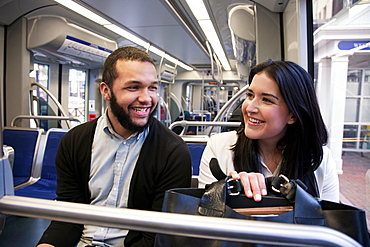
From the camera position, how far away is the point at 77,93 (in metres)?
7.04

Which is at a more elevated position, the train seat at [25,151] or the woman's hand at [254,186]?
the woman's hand at [254,186]

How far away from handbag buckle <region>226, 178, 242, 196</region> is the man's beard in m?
0.79

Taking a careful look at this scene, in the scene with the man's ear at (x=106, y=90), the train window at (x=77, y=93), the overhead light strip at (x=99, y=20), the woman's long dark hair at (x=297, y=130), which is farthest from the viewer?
the train window at (x=77, y=93)

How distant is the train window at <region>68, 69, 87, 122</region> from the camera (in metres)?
6.75

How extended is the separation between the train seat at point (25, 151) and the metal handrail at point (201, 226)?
127 inches

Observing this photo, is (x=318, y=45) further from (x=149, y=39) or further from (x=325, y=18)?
(x=149, y=39)

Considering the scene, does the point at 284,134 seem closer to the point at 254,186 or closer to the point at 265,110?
the point at 265,110

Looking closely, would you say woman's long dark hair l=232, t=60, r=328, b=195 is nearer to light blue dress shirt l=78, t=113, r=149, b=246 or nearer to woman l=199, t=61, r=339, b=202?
woman l=199, t=61, r=339, b=202

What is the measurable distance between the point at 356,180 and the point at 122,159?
1908 mm

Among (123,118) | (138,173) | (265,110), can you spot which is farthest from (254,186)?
(123,118)

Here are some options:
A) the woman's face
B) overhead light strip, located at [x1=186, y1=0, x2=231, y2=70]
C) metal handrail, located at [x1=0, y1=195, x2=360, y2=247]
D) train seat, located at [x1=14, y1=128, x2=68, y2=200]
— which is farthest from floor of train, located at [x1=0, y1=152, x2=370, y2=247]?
overhead light strip, located at [x1=186, y1=0, x2=231, y2=70]

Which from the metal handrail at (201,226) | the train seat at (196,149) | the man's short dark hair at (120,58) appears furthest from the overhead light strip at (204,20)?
the metal handrail at (201,226)

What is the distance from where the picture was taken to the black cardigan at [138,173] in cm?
140

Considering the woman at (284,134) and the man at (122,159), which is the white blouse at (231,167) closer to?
the woman at (284,134)
